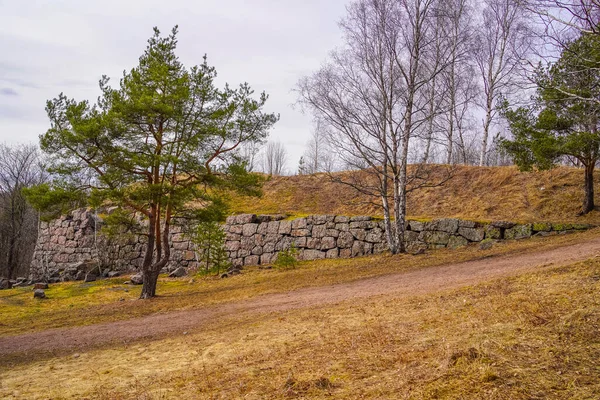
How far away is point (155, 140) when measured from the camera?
13.1 metres

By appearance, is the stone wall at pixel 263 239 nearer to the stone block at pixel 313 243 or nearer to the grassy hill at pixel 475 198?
the stone block at pixel 313 243

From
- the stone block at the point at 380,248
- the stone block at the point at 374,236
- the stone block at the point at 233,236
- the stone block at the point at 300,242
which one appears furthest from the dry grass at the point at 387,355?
the stone block at the point at 233,236

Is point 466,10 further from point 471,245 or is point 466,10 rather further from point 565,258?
point 565,258

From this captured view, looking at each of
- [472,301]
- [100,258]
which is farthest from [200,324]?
[100,258]

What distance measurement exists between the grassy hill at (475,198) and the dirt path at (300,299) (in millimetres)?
4501

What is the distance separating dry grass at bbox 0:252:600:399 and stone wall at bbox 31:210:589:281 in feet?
23.9

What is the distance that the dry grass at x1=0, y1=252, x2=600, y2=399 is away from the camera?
3340 millimetres

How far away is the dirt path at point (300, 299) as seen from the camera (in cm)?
832

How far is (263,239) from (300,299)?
30.7 feet

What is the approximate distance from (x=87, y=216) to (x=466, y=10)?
69.3ft

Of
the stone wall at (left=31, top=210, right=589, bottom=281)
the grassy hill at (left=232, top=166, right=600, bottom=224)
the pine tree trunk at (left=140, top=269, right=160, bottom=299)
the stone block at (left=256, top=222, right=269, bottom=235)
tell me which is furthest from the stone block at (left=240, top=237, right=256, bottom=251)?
the pine tree trunk at (left=140, top=269, right=160, bottom=299)

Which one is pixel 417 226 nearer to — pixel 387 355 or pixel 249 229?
pixel 249 229

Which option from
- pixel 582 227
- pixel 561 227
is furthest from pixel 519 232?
pixel 582 227

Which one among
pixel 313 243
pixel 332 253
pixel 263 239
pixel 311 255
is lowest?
pixel 311 255
